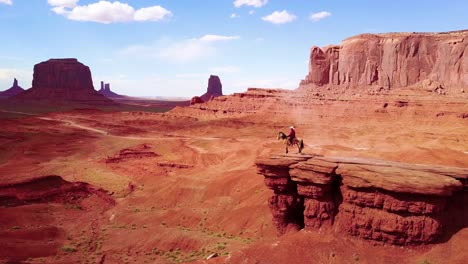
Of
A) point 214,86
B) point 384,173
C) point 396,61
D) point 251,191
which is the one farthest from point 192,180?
point 214,86

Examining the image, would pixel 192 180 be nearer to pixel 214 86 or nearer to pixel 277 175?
pixel 277 175

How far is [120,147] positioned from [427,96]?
47.2 meters

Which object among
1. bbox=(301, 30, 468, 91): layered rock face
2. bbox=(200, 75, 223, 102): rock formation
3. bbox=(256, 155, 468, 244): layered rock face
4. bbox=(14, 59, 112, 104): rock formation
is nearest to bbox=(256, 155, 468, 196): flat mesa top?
bbox=(256, 155, 468, 244): layered rock face

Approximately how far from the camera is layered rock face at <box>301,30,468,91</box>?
6412 centimetres

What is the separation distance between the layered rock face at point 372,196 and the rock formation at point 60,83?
135516mm

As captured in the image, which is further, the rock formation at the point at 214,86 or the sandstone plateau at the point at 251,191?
the rock formation at the point at 214,86

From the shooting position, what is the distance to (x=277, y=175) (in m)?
17.7

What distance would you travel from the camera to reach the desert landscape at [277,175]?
14695mm

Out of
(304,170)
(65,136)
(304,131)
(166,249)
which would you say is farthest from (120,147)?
(304,170)

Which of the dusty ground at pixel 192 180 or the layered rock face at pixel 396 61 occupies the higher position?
the layered rock face at pixel 396 61

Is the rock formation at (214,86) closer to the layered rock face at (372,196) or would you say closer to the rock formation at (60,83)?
the rock formation at (60,83)

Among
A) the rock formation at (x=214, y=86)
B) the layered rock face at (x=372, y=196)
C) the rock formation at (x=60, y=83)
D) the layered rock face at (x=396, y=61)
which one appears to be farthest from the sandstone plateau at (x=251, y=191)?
the rock formation at (x=214, y=86)

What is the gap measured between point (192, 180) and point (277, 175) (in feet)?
50.5

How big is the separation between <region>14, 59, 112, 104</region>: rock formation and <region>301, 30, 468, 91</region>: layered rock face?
94435mm
